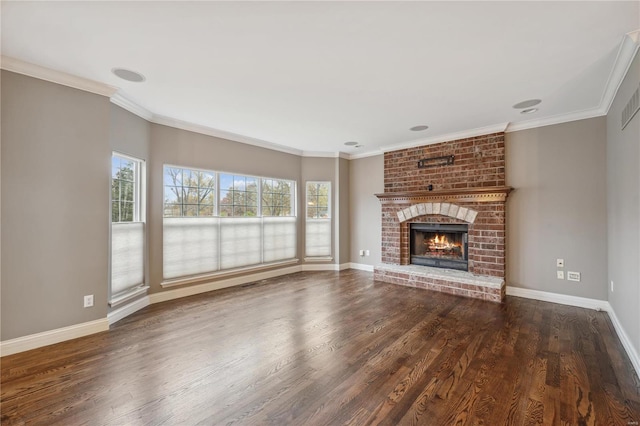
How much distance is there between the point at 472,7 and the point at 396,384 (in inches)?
105

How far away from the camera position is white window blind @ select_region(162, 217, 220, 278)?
416cm

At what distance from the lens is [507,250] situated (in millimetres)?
4375

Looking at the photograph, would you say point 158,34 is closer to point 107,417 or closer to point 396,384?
point 107,417

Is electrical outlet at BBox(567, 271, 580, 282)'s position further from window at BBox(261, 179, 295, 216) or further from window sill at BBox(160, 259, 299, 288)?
window at BBox(261, 179, 295, 216)

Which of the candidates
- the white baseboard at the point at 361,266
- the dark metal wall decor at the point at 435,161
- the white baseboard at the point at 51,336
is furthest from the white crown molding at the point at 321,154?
the white baseboard at the point at 51,336

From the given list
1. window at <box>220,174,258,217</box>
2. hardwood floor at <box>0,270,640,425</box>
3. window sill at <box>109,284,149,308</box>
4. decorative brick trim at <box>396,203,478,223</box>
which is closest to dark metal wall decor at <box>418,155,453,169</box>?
decorative brick trim at <box>396,203,478,223</box>

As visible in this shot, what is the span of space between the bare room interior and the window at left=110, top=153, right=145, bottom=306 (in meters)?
0.03

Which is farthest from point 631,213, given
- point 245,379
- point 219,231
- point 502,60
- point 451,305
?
point 219,231

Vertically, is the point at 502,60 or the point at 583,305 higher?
the point at 502,60

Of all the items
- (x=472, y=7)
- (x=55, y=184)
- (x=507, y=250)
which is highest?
(x=472, y=7)

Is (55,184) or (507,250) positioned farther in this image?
(507,250)

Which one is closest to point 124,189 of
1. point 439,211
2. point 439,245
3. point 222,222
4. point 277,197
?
point 222,222

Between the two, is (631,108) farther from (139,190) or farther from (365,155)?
(139,190)

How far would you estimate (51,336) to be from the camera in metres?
2.71
